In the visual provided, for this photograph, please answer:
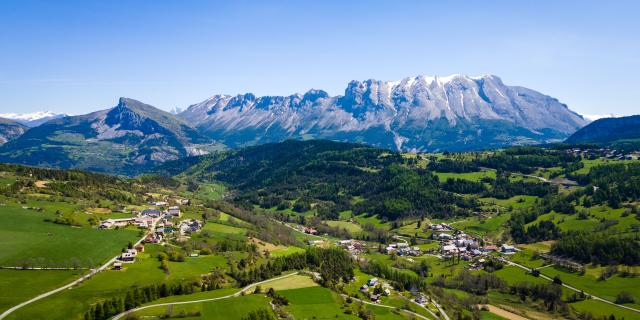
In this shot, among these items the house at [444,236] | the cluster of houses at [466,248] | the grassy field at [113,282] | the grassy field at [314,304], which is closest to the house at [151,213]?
the grassy field at [113,282]

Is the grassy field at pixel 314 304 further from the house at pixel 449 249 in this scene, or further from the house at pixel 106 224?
the house at pixel 449 249

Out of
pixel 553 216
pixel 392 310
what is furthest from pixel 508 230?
pixel 392 310

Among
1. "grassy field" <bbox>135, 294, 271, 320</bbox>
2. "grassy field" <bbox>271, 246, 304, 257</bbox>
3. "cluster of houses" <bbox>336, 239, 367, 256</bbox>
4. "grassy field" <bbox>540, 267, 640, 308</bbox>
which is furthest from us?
"cluster of houses" <bbox>336, 239, 367, 256</bbox>

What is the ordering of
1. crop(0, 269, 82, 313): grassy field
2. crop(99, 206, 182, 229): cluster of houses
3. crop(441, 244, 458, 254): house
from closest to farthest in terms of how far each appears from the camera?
crop(0, 269, 82, 313): grassy field, crop(99, 206, 182, 229): cluster of houses, crop(441, 244, 458, 254): house

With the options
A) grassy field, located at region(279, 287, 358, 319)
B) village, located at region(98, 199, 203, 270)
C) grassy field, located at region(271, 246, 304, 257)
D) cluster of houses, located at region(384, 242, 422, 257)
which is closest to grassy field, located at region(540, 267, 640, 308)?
cluster of houses, located at region(384, 242, 422, 257)

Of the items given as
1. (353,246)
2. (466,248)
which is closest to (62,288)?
(353,246)

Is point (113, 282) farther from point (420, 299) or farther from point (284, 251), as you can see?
point (420, 299)

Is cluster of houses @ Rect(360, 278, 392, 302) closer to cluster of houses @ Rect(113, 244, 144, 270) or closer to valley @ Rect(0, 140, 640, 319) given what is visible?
valley @ Rect(0, 140, 640, 319)
